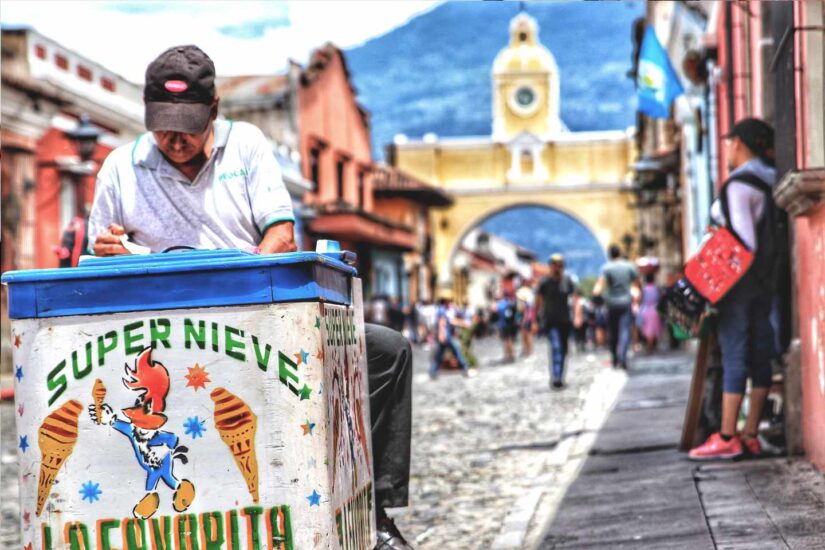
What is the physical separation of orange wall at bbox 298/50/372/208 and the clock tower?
30.0m

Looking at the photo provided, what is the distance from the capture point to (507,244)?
117 m

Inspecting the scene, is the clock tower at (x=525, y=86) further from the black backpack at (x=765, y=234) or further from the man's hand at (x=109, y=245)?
the man's hand at (x=109, y=245)

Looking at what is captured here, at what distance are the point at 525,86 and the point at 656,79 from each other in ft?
200

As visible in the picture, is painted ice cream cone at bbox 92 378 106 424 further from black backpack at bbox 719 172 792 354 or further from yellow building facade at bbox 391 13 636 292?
yellow building facade at bbox 391 13 636 292

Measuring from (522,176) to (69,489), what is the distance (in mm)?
62904

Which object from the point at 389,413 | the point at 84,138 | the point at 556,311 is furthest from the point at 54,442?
the point at 84,138

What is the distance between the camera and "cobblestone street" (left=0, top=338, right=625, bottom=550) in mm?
6141

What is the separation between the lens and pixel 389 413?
4.11 metres

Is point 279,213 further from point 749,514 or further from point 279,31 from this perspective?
point 749,514

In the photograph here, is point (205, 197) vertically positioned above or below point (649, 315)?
above

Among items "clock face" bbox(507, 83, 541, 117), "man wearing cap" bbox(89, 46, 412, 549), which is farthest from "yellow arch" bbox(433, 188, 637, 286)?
"man wearing cap" bbox(89, 46, 412, 549)

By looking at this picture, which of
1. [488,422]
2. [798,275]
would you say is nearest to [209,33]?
[798,275]

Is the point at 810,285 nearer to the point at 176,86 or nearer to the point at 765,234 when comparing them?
the point at 765,234

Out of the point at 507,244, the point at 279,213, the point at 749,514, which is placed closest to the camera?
the point at 279,213
